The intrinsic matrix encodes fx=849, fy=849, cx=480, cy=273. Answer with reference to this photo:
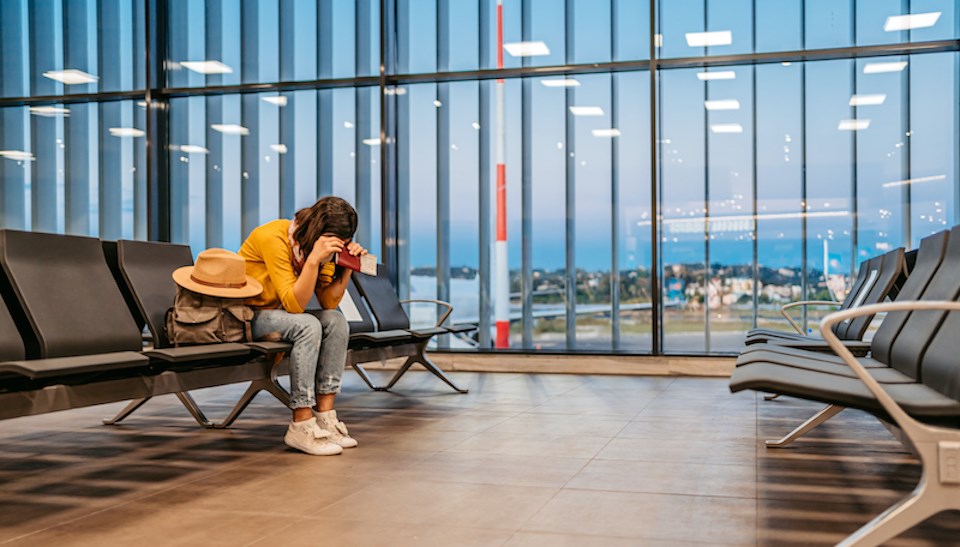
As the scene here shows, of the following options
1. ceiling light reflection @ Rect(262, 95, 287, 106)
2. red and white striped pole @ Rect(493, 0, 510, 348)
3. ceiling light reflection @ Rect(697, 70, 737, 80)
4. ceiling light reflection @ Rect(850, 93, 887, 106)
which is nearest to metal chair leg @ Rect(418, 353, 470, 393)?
red and white striped pole @ Rect(493, 0, 510, 348)

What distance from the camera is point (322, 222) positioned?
357 cm

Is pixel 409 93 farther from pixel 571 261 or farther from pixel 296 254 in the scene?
pixel 296 254

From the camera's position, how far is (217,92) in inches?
341

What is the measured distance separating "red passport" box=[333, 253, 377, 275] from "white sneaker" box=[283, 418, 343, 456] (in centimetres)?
66

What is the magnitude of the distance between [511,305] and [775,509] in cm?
564

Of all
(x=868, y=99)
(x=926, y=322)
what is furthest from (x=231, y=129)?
(x=926, y=322)

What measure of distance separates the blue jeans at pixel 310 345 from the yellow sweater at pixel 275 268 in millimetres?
64

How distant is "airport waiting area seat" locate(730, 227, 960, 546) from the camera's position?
1832mm

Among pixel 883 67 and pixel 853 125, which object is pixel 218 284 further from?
pixel 883 67

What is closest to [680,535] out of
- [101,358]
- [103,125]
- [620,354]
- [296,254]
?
[101,358]

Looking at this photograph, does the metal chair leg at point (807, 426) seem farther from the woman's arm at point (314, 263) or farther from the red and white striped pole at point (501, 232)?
the red and white striped pole at point (501, 232)

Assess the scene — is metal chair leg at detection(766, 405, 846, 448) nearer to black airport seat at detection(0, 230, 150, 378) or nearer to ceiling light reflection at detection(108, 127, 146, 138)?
black airport seat at detection(0, 230, 150, 378)

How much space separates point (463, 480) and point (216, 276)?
1.34m

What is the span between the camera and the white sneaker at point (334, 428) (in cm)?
363
